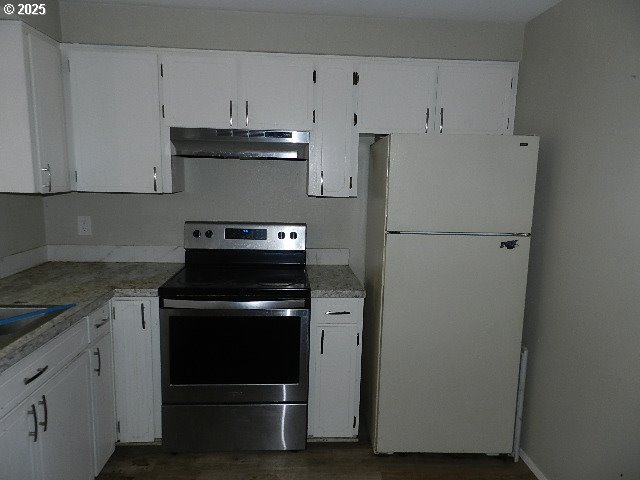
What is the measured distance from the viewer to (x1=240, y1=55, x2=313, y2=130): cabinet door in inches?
97.4

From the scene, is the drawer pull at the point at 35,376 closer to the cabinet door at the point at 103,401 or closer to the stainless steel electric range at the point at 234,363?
the cabinet door at the point at 103,401

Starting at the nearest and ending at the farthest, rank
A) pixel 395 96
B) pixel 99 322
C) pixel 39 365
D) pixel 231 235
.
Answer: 1. pixel 39 365
2. pixel 99 322
3. pixel 395 96
4. pixel 231 235

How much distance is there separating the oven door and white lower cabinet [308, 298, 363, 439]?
0.29 ft

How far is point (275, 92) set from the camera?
2496mm

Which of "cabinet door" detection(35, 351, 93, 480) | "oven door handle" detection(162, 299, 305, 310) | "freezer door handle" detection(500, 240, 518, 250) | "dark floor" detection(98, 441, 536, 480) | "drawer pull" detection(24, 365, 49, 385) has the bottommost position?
"dark floor" detection(98, 441, 536, 480)

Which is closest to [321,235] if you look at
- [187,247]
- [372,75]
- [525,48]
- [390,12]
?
[187,247]

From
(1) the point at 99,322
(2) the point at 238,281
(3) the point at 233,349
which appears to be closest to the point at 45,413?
(1) the point at 99,322

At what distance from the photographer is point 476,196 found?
2133mm

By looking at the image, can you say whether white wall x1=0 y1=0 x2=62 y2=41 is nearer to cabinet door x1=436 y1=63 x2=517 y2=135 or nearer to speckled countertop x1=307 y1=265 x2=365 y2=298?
speckled countertop x1=307 y1=265 x2=365 y2=298

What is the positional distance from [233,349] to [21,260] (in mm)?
1416

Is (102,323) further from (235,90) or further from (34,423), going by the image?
(235,90)

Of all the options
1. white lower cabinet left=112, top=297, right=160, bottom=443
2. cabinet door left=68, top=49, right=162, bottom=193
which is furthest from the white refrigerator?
cabinet door left=68, top=49, right=162, bottom=193

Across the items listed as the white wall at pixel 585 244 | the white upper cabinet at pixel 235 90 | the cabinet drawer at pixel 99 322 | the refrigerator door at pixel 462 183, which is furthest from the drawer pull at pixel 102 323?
the white wall at pixel 585 244

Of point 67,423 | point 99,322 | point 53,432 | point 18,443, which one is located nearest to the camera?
point 18,443
